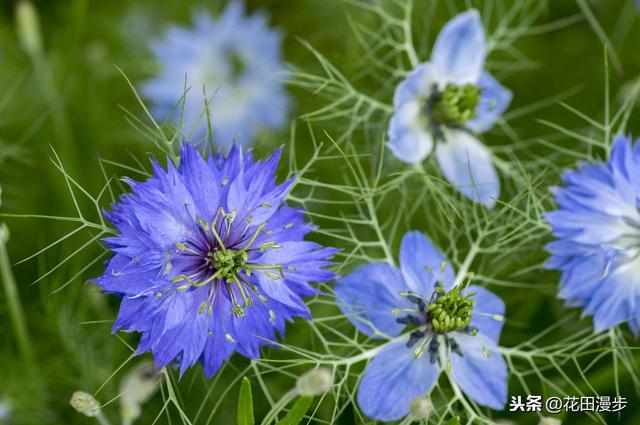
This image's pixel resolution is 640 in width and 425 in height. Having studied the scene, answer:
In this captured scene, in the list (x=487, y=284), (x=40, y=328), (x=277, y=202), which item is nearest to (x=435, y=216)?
(x=487, y=284)

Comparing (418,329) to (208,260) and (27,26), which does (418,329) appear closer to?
(208,260)

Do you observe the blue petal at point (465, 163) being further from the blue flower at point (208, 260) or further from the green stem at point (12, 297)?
the green stem at point (12, 297)

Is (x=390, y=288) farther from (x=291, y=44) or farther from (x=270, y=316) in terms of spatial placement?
(x=291, y=44)

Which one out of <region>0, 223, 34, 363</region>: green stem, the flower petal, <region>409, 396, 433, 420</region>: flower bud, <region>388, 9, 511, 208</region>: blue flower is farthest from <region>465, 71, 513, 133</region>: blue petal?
<region>0, 223, 34, 363</region>: green stem

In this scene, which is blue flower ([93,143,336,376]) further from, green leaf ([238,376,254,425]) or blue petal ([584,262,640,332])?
blue petal ([584,262,640,332])

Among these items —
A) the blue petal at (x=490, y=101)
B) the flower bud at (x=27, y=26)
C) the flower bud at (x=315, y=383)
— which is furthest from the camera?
the flower bud at (x=27, y=26)

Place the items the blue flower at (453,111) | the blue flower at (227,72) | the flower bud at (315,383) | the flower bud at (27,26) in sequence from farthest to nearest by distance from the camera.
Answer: the blue flower at (227,72) < the flower bud at (27,26) < the blue flower at (453,111) < the flower bud at (315,383)

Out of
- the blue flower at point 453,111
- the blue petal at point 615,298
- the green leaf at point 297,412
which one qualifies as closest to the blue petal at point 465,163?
the blue flower at point 453,111
